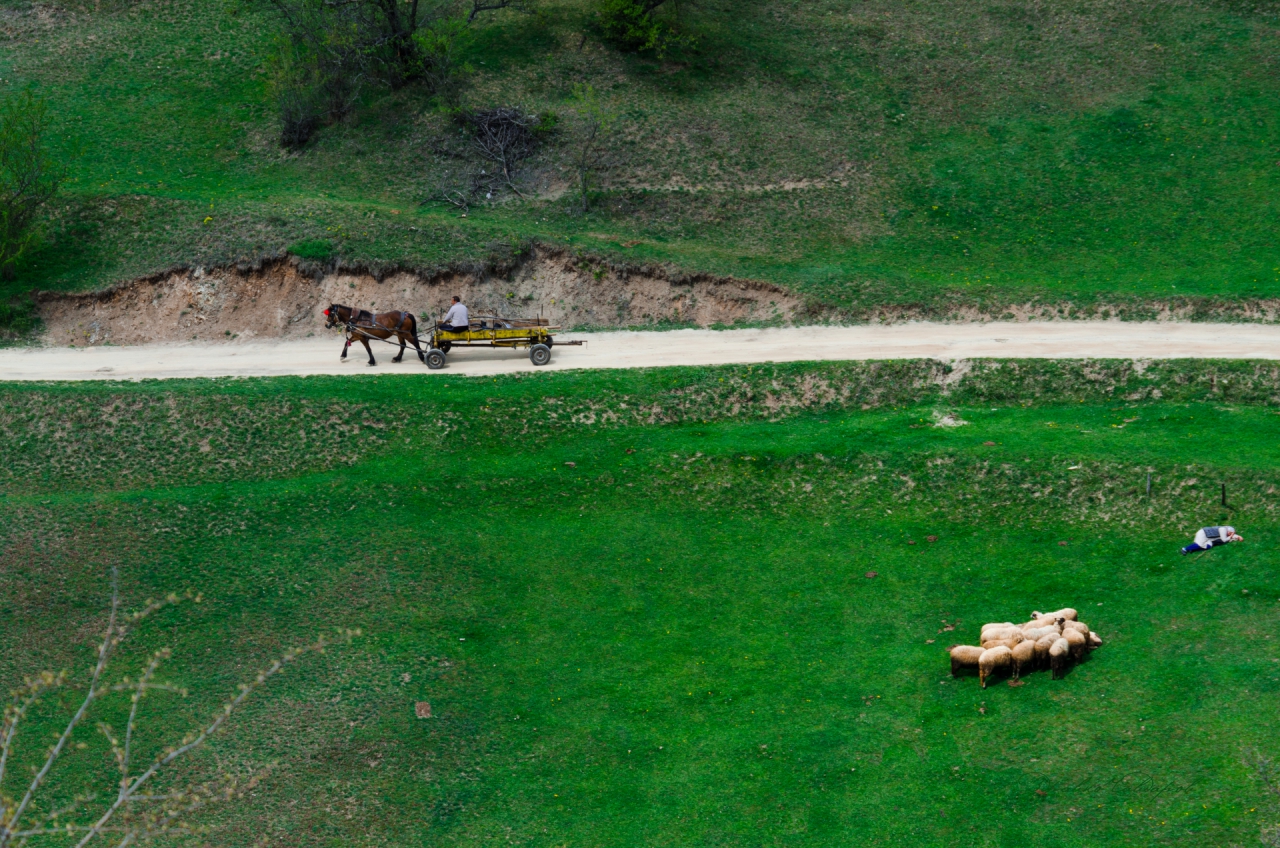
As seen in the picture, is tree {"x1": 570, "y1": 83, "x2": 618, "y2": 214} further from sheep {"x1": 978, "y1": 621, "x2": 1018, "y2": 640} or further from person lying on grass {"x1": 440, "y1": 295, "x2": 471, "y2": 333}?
sheep {"x1": 978, "y1": 621, "x2": 1018, "y2": 640}

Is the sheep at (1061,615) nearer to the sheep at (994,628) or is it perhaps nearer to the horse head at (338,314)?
the sheep at (994,628)

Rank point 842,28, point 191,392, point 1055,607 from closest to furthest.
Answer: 1. point 1055,607
2. point 191,392
3. point 842,28

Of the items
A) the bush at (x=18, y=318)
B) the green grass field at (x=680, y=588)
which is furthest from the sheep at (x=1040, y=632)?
the bush at (x=18, y=318)

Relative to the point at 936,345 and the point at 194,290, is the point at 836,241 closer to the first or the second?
the point at 936,345

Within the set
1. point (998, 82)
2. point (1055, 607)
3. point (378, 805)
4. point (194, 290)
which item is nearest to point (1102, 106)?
point (998, 82)

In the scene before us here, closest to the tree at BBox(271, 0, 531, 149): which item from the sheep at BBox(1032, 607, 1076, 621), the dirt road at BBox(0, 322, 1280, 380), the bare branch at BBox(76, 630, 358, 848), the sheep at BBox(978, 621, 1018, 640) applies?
the dirt road at BBox(0, 322, 1280, 380)

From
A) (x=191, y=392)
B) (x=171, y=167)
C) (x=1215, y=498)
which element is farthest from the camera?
(x=171, y=167)
